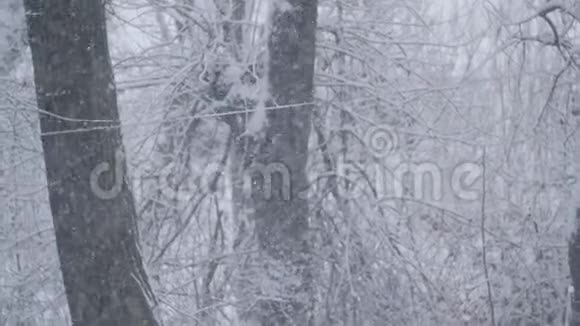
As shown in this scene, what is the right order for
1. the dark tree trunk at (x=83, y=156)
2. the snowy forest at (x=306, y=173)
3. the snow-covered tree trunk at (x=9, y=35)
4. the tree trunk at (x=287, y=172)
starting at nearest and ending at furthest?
1. the dark tree trunk at (x=83, y=156)
2. the tree trunk at (x=287, y=172)
3. the snowy forest at (x=306, y=173)
4. the snow-covered tree trunk at (x=9, y=35)

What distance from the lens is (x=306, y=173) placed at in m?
4.59

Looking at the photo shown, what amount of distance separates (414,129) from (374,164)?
43 centimetres

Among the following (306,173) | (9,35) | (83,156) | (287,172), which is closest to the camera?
(83,156)

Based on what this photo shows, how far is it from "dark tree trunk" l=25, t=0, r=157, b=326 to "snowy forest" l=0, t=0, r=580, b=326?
80 cm

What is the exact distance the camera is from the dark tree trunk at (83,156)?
10.7ft

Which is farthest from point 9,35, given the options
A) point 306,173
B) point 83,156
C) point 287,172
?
point 306,173

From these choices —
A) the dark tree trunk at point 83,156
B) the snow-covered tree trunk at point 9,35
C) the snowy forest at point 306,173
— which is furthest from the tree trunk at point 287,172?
the snow-covered tree trunk at point 9,35

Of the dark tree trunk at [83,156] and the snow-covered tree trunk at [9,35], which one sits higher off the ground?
the snow-covered tree trunk at [9,35]

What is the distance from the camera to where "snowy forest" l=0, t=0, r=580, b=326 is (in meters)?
4.47

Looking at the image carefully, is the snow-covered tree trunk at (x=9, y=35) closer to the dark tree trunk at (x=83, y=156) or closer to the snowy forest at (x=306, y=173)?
the snowy forest at (x=306, y=173)

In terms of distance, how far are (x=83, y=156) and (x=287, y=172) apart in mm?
1586

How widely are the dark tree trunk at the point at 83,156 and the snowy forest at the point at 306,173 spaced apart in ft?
2.62

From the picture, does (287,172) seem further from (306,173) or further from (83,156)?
(83,156)

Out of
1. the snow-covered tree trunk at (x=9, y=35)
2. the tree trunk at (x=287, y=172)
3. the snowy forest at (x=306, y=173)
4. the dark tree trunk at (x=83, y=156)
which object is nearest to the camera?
the dark tree trunk at (x=83, y=156)
